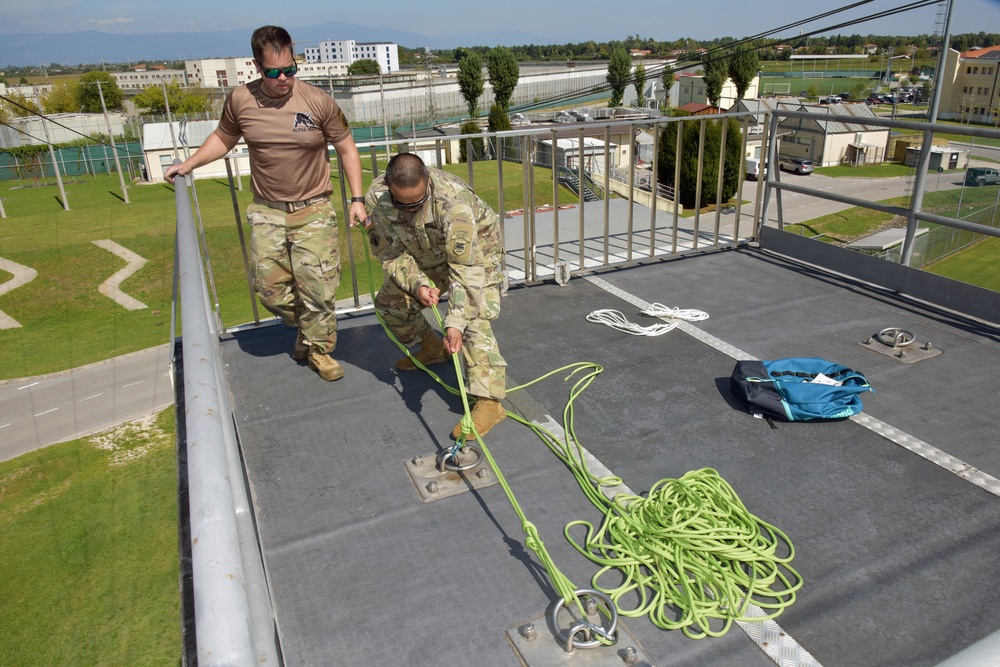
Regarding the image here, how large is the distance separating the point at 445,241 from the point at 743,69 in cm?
5971

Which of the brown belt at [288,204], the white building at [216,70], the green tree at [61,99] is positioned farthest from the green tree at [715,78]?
the white building at [216,70]

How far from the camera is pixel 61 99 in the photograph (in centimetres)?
6662

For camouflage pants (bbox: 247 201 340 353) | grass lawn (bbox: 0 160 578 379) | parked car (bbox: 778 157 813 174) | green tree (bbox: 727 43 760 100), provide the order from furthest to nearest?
green tree (bbox: 727 43 760 100) < parked car (bbox: 778 157 813 174) < grass lawn (bbox: 0 160 578 379) < camouflage pants (bbox: 247 201 340 353)

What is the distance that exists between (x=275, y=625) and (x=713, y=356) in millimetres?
2895

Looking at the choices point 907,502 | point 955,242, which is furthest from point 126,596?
point 955,242

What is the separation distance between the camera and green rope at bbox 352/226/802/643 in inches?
86.0

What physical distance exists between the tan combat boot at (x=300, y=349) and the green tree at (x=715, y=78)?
58.4 m

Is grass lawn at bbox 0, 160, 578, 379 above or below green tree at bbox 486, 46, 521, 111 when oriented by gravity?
below

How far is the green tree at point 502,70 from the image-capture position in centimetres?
5750

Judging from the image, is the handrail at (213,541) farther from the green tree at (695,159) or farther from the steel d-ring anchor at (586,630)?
the green tree at (695,159)

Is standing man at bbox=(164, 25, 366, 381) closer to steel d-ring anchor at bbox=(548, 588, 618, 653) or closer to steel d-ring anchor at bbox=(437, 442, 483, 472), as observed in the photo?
steel d-ring anchor at bbox=(437, 442, 483, 472)

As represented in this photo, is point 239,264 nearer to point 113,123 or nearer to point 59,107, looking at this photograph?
point 113,123

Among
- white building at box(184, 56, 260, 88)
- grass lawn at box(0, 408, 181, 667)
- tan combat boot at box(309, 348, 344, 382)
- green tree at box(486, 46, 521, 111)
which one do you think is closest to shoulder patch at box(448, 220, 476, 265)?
tan combat boot at box(309, 348, 344, 382)

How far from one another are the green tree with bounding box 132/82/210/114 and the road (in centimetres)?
5741
